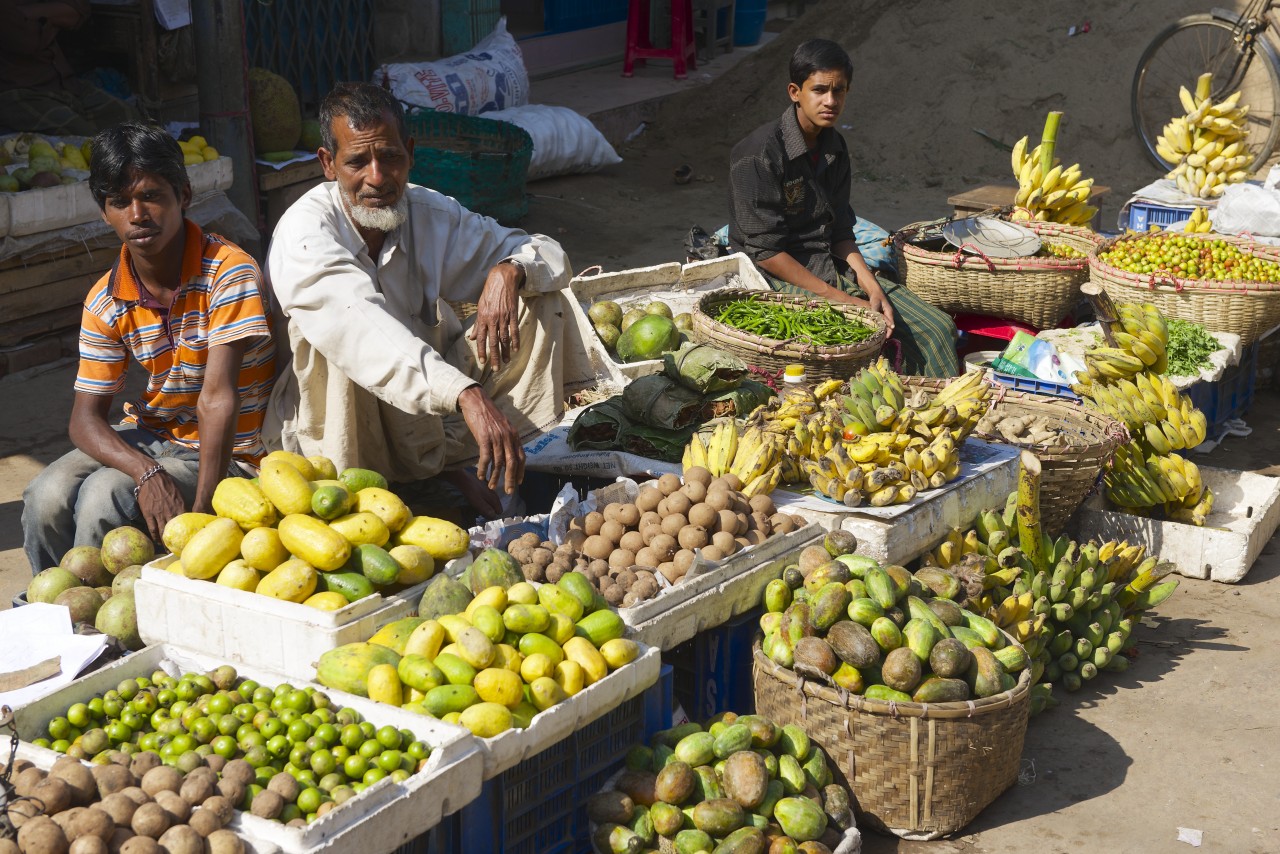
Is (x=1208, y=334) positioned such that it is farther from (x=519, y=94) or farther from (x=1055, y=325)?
(x=519, y=94)

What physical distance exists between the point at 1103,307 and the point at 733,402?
1656mm

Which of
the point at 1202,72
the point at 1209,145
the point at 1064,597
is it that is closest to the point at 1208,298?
the point at 1209,145

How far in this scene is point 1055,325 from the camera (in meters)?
6.26

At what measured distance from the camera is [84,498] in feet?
11.6

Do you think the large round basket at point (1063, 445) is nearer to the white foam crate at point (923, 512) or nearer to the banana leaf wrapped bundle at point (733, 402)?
the white foam crate at point (923, 512)

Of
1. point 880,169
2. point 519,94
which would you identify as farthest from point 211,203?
point 880,169

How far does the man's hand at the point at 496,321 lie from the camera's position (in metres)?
3.81

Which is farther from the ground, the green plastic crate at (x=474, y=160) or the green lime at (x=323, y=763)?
the green plastic crate at (x=474, y=160)

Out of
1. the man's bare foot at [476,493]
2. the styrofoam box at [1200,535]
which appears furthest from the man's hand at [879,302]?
the man's bare foot at [476,493]

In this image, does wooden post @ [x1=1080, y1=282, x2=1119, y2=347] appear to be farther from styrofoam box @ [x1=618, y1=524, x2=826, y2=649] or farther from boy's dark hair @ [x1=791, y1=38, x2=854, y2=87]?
styrofoam box @ [x1=618, y1=524, x2=826, y2=649]

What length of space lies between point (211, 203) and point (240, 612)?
4.55 m

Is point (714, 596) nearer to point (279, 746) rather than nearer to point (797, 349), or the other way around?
point (279, 746)

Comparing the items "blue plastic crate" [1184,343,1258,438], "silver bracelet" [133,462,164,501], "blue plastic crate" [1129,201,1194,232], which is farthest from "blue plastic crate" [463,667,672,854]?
"blue plastic crate" [1129,201,1194,232]

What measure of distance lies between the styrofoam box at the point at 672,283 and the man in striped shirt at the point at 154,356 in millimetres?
2199
